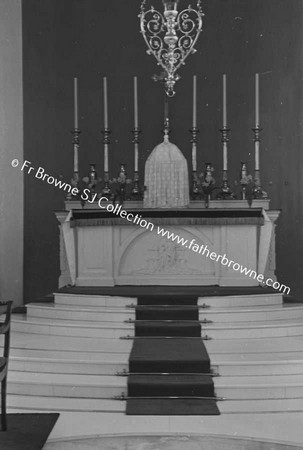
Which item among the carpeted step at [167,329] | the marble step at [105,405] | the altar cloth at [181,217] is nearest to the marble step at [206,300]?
the carpeted step at [167,329]

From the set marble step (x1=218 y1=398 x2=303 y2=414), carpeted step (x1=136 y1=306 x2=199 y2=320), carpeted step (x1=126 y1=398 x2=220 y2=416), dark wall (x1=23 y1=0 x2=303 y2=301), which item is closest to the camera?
carpeted step (x1=126 y1=398 x2=220 y2=416)

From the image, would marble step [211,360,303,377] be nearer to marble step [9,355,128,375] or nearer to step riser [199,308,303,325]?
marble step [9,355,128,375]

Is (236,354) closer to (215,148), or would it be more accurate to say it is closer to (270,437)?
(270,437)

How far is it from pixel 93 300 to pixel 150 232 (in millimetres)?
1147

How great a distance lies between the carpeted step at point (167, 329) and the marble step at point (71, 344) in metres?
0.22

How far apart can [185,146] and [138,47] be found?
148 centimetres

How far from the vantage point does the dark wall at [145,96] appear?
10.4 metres

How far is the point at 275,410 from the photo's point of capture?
5684 millimetres

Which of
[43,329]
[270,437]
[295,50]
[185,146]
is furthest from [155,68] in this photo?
[270,437]

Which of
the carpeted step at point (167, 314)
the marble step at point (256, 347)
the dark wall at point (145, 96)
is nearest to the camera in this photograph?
the marble step at point (256, 347)

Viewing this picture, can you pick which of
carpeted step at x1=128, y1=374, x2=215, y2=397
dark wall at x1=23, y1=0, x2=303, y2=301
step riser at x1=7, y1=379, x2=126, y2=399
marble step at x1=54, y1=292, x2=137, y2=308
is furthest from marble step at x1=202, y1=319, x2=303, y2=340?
dark wall at x1=23, y1=0, x2=303, y2=301

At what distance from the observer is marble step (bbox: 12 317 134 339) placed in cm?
716

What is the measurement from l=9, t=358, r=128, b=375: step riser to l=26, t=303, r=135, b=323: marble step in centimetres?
122

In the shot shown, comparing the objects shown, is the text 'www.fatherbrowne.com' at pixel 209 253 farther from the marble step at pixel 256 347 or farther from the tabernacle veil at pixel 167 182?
the marble step at pixel 256 347
